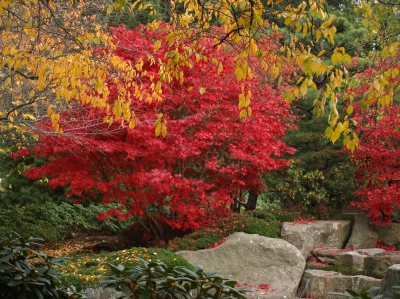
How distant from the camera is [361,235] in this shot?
40.0 ft

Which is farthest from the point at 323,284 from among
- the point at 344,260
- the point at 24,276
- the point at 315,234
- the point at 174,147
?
the point at 24,276

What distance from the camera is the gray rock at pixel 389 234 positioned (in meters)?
12.4

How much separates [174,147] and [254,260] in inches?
97.0

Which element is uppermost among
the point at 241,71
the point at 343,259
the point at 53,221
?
the point at 241,71

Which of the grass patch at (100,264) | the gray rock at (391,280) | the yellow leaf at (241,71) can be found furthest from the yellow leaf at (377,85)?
the grass patch at (100,264)

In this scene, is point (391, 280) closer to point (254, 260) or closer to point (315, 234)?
point (254, 260)

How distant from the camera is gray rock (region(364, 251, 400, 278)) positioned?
32.4 feet

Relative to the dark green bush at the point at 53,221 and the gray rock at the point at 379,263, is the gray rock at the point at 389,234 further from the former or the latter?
the dark green bush at the point at 53,221

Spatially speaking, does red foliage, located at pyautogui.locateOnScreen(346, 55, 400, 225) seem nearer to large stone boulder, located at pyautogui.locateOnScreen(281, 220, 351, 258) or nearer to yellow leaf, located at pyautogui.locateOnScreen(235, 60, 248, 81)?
large stone boulder, located at pyautogui.locateOnScreen(281, 220, 351, 258)

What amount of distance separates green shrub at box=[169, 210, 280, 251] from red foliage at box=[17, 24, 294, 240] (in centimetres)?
27

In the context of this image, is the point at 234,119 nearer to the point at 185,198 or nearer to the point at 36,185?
the point at 185,198

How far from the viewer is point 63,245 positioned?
13.8 m

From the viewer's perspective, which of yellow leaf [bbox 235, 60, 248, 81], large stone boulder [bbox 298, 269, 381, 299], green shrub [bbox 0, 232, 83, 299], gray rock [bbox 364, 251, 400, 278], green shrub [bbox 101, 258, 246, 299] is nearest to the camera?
green shrub [bbox 101, 258, 246, 299]

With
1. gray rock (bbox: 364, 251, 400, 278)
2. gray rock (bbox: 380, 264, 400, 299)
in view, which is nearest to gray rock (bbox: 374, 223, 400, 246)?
gray rock (bbox: 364, 251, 400, 278)
